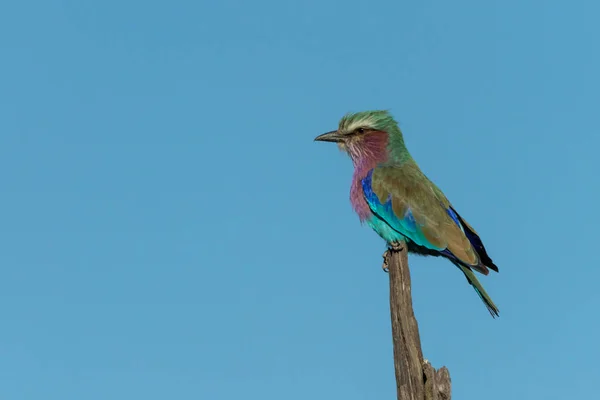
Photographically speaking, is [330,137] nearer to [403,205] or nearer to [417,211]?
[403,205]

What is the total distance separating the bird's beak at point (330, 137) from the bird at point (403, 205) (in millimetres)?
189

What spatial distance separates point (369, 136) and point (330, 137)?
55 cm

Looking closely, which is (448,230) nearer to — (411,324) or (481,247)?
(481,247)

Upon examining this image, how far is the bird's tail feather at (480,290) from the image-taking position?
804cm

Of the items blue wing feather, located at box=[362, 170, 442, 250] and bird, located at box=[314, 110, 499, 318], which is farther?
blue wing feather, located at box=[362, 170, 442, 250]

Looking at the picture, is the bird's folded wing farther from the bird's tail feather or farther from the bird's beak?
the bird's beak

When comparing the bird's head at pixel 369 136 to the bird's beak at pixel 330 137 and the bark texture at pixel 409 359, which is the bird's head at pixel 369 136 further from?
the bark texture at pixel 409 359

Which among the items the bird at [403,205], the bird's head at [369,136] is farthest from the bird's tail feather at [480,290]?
the bird's head at [369,136]

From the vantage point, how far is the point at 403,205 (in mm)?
8898

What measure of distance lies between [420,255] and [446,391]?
3502 millimetres

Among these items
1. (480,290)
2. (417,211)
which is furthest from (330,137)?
(480,290)

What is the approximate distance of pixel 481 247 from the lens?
8711 mm

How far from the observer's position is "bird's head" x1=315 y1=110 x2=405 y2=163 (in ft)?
32.3

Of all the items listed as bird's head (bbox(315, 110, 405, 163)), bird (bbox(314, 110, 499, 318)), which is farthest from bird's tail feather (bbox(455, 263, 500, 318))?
bird's head (bbox(315, 110, 405, 163))
